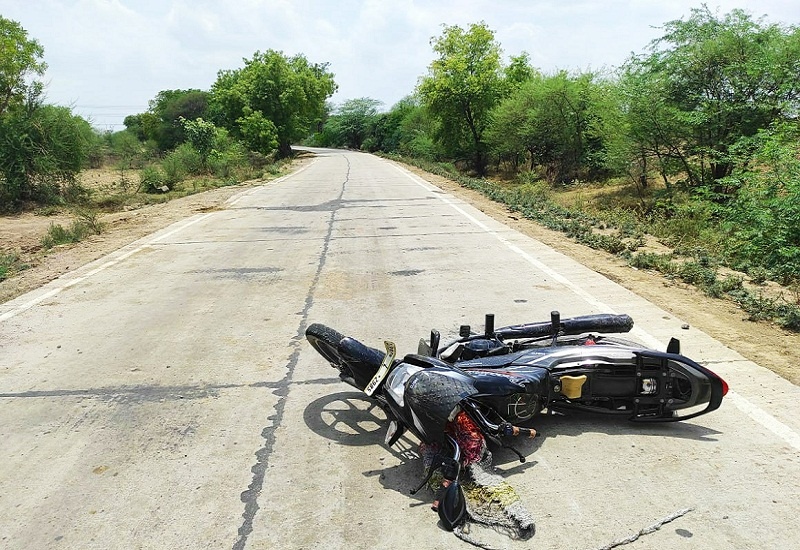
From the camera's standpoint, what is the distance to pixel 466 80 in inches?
1358

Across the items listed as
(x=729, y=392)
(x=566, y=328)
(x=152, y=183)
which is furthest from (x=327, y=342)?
(x=152, y=183)

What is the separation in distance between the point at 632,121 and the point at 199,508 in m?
18.2

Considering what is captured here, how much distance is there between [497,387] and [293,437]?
148 centimetres

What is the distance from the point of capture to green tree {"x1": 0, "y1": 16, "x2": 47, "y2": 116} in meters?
22.2

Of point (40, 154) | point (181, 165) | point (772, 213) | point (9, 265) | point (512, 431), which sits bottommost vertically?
point (9, 265)

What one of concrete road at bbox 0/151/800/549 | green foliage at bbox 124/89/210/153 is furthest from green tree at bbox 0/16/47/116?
green foliage at bbox 124/89/210/153

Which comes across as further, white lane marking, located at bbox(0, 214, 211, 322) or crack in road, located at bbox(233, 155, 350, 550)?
white lane marking, located at bbox(0, 214, 211, 322)

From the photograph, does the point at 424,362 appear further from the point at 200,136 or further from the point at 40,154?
the point at 200,136

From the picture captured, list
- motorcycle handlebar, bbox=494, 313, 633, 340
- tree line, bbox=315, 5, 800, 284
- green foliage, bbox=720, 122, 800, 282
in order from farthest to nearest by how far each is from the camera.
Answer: tree line, bbox=315, 5, 800, 284
green foliage, bbox=720, 122, 800, 282
motorcycle handlebar, bbox=494, 313, 633, 340

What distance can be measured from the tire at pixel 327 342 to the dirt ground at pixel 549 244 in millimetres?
3716

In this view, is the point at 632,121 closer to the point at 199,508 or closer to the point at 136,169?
the point at 199,508

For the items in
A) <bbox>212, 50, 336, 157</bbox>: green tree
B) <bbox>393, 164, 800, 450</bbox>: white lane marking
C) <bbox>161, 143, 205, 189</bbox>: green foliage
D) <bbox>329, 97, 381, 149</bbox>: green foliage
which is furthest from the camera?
<bbox>329, 97, 381, 149</bbox>: green foliage

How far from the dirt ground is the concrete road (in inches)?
13.8

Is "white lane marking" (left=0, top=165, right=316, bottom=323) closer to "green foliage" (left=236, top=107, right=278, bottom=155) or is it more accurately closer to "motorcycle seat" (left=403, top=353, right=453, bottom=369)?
"motorcycle seat" (left=403, top=353, right=453, bottom=369)
